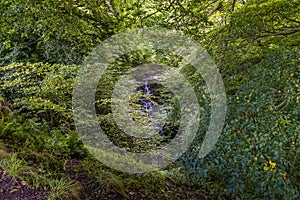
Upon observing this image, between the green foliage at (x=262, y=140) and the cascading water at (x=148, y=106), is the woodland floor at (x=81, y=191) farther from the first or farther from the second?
the cascading water at (x=148, y=106)

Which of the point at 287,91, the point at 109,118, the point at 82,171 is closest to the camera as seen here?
the point at 82,171

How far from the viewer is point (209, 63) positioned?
350cm

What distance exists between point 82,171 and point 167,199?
2.83 ft

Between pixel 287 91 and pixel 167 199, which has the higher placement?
pixel 287 91

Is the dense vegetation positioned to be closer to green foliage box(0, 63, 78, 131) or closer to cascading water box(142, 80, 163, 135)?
green foliage box(0, 63, 78, 131)

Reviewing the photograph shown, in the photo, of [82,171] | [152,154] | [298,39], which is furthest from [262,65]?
[82,171]

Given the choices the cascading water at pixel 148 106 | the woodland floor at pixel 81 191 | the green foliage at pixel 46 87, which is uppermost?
the green foliage at pixel 46 87

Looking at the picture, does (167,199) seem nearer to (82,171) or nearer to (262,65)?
(82,171)

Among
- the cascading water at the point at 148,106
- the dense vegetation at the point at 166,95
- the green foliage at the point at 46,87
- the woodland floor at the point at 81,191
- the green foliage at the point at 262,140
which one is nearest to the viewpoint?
the woodland floor at the point at 81,191

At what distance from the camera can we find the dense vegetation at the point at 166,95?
2326 mm

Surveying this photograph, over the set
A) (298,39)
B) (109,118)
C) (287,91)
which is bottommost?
(109,118)

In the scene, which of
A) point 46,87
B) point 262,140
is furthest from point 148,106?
point 262,140

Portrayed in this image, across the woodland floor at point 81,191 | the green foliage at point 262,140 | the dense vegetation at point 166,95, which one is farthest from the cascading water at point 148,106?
Answer: the woodland floor at point 81,191

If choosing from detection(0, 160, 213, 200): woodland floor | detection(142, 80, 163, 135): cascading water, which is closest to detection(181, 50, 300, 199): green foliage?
detection(0, 160, 213, 200): woodland floor
